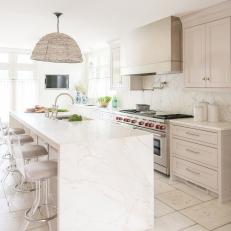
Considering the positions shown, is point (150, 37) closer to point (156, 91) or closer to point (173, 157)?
point (156, 91)

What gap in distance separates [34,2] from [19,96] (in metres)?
4.38

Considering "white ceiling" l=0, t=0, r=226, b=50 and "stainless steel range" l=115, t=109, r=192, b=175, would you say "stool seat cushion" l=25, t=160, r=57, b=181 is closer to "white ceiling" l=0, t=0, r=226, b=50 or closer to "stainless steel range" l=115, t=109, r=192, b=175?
"stainless steel range" l=115, t=109, r=192, b=175

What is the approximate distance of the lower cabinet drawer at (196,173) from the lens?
3.11m

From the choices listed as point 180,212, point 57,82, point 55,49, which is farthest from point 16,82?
point 180,212

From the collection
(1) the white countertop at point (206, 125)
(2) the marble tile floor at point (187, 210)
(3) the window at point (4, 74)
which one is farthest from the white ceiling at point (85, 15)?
(2) the marble tile floor at point (187, 210)

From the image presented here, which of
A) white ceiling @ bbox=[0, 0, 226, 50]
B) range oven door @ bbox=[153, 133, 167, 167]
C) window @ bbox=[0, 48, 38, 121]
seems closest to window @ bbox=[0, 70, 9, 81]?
window @ bbox=[0, 48, 38, 121]

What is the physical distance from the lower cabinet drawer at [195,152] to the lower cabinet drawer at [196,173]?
9 centimetres

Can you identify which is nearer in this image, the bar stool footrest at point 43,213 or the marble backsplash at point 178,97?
the bar stool footrest at point 43,213

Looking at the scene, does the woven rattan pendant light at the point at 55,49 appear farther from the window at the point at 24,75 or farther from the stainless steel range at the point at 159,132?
the window at the point at 24,75

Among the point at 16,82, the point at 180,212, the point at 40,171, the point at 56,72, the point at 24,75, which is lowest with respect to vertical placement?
the point at 180,212

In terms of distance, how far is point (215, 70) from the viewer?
3.35 m

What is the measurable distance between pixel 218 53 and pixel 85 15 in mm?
2015

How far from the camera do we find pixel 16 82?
23.4ft

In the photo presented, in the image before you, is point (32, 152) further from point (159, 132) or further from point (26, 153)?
point (159, 132)
